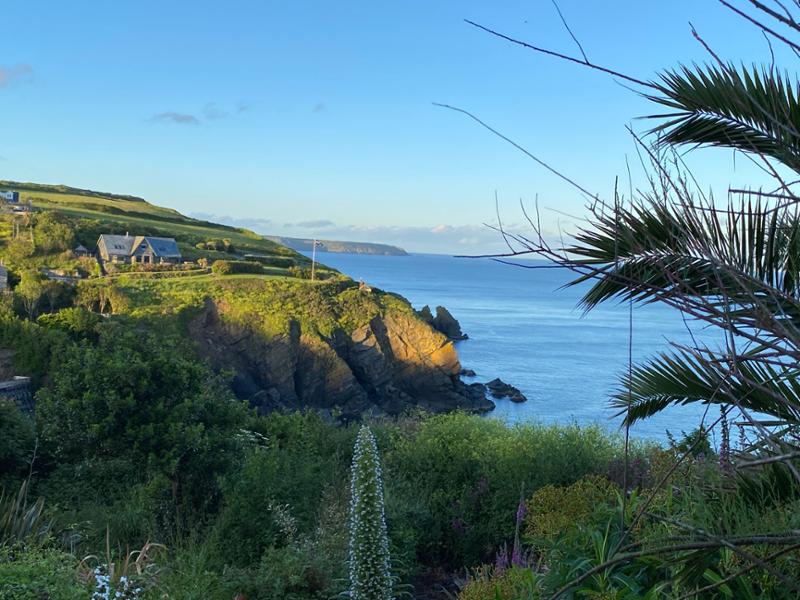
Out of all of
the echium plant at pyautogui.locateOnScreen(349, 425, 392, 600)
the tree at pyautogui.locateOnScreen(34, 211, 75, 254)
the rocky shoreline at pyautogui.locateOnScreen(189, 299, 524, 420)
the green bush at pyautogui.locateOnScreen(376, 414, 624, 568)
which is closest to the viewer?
the echium plant at pyautogui.locateOnScreen(349, 425, 392, 600)

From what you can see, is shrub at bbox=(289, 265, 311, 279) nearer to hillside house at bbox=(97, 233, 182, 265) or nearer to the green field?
the green field

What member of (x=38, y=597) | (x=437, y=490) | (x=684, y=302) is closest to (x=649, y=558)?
(x=684, y=302)

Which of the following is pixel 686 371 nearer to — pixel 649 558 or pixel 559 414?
pixel 649 558

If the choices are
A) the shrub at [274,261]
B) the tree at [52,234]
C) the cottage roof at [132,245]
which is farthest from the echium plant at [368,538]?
the shrub at [274,261]

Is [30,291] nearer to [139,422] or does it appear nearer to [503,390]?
[503,390]

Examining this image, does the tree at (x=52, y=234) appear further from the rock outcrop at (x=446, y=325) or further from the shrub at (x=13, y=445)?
the shrub at (x=13, y=445)

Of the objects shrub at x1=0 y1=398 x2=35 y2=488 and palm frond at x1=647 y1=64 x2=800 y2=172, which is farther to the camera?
shrub at x1=0 y1=398 x2=35 y2=488

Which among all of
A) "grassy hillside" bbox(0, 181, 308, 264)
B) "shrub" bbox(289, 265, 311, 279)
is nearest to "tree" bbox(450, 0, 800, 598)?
"shrub" bbox(289, 265, 311, 279)

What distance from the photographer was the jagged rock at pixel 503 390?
133ft

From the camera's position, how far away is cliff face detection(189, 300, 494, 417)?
40438mm

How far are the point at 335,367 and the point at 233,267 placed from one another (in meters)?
14.8

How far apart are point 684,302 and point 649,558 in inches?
88.5

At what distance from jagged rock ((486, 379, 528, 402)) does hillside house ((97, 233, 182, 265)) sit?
2759 centimetres

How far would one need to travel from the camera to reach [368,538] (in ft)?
16.4
